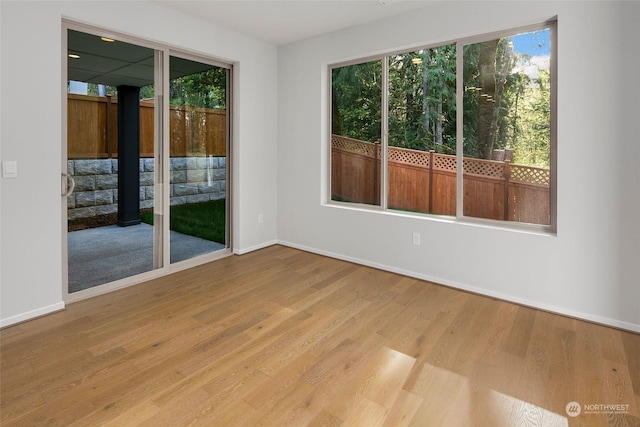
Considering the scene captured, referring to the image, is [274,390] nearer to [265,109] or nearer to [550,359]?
[550,359]

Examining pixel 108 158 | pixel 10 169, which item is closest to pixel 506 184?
pixel 108 158

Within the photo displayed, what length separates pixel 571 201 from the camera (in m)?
2.85

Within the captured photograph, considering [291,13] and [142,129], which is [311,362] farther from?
[291,13]

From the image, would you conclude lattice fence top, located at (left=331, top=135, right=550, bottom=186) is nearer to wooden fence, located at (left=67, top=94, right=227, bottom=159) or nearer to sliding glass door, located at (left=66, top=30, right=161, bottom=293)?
wooden fence, located at (left=67, top=94, right=227, bottom=159)

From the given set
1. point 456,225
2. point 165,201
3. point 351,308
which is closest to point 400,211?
point 456,225

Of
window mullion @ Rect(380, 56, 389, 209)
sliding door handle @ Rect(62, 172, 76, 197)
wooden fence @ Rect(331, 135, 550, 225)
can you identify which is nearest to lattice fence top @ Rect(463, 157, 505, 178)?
wooden fence @ Rect(331, 135, 550, 225)

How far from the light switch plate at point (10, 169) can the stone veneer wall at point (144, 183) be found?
1.45ft

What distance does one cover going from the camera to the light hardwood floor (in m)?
1.80

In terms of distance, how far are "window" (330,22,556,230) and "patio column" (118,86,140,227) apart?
2.17 meters

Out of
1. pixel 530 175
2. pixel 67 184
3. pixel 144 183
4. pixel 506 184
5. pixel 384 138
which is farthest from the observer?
pixel 384 138

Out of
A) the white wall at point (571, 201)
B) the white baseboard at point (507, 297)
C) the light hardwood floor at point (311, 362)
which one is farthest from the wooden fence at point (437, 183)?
the light hardwood floor at point (311, 362)

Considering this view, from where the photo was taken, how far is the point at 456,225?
136 inches

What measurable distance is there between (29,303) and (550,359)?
3641 mm

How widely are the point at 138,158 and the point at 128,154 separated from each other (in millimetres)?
98
